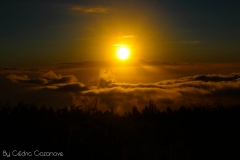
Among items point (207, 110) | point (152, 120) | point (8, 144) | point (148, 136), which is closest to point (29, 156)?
point (8, 144)

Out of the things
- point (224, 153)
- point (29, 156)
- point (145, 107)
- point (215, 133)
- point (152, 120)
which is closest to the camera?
point (29, 156)

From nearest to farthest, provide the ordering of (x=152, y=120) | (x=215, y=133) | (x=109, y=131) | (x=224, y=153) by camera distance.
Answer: (x=224, y=153)
(x=109, y=131)
(x=215, y=133)
(x=152, y=120)

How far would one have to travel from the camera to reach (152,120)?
20984 mm

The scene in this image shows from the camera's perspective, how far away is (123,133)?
1733 cm

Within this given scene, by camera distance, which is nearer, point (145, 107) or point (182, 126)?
point (182, 126)

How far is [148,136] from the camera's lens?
57.3 ft

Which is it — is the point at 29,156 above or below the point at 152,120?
below

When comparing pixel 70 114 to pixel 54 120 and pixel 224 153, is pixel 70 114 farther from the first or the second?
pixel 224 153

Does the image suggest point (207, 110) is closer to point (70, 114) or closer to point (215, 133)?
point (215, 133)

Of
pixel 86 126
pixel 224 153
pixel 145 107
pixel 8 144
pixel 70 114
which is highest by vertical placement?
pixel 145 107

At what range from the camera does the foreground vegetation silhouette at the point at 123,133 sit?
47.3ft

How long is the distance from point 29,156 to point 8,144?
1.16 metres

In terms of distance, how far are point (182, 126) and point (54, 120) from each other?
261 inches

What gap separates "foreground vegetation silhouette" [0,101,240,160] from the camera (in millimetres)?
14414
